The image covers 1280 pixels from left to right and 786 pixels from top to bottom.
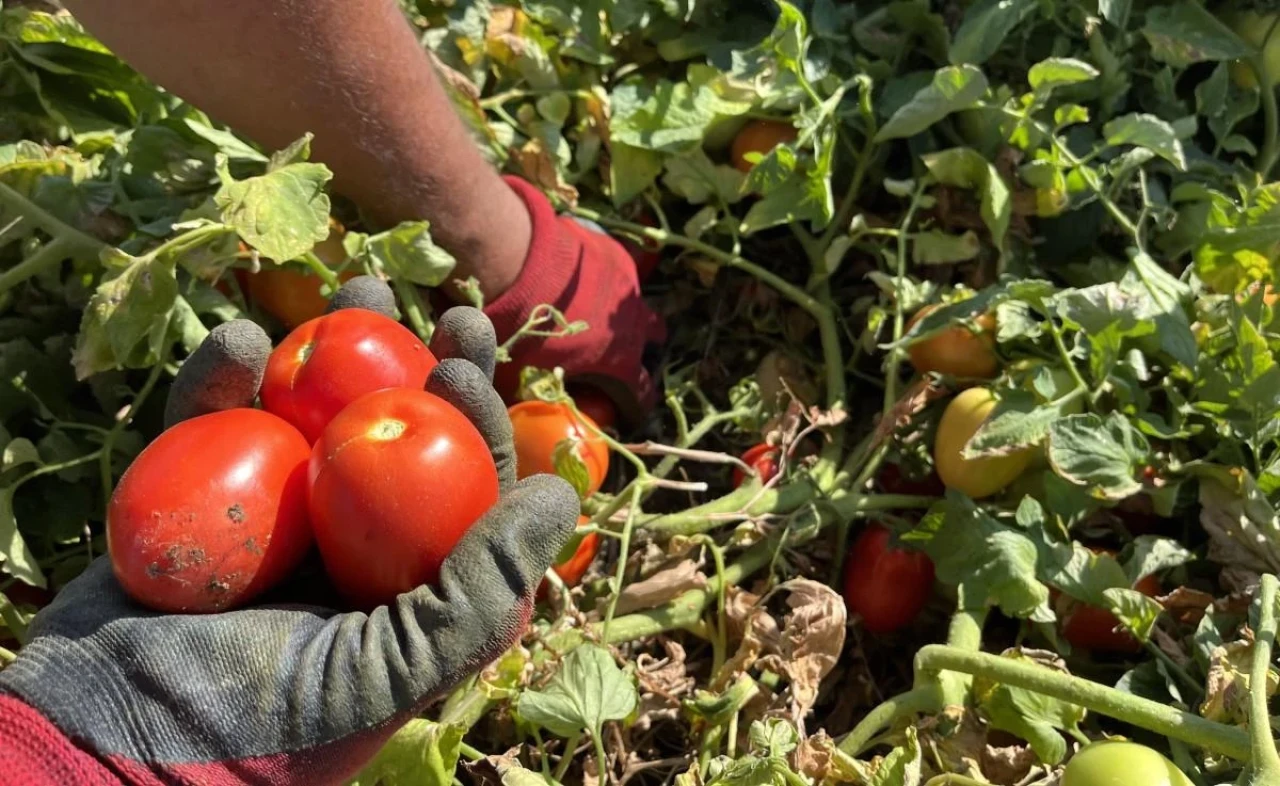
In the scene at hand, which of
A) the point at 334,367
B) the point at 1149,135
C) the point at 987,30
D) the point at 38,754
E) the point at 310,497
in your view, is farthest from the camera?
the point at 987,30

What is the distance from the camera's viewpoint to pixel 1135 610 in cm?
134

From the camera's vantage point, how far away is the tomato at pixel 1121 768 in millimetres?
1122

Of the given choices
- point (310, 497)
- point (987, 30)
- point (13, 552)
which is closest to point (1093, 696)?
point (310, 497)

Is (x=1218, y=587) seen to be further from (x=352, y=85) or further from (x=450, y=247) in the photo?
(x=352, y=85)

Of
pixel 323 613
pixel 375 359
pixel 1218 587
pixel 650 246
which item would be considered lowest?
pixel 1218 587

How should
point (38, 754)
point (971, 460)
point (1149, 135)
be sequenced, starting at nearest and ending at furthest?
point (38, 754), point (971, 460), point (1149, 135)

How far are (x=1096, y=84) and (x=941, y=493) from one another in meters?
0.84

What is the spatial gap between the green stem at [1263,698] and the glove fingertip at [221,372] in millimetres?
1151

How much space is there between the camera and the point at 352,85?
144 centimetres

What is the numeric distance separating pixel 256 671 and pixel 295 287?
80 cm

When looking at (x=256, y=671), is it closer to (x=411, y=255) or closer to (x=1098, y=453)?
(x=411, y=255)

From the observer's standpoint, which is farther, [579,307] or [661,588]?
[579,307]

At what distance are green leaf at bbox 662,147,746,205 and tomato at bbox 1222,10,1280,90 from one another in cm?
97

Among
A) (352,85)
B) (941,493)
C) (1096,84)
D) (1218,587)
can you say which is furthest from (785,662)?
(1096,84)
